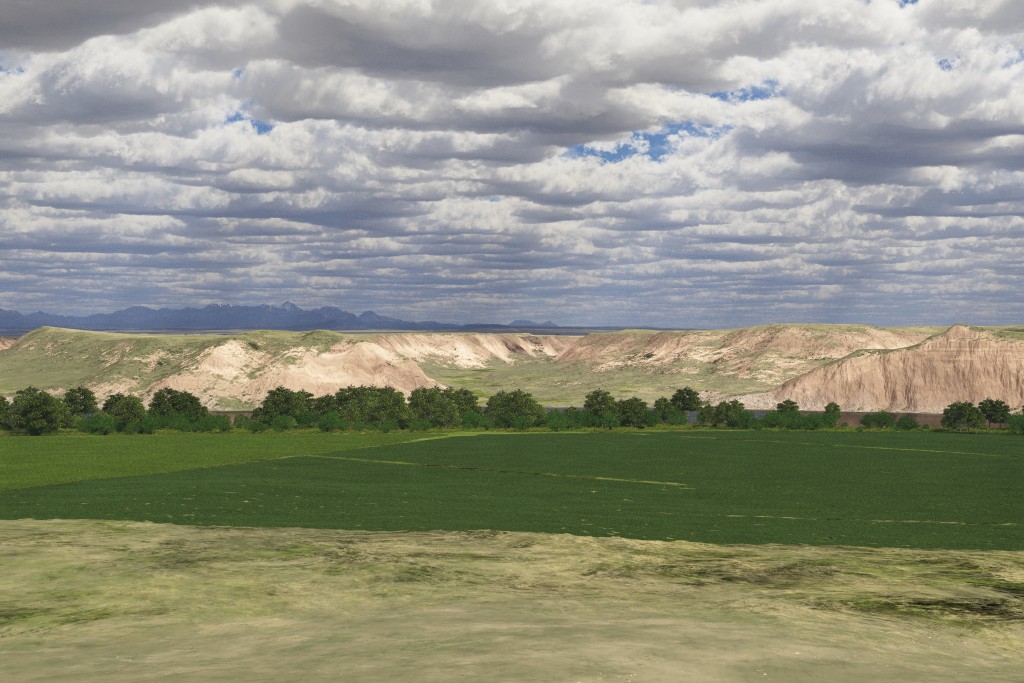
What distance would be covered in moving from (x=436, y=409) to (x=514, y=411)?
972 centimetres

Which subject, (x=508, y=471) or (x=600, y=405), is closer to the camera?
(x=508, y=471)

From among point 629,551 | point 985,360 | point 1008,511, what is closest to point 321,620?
point 629,551

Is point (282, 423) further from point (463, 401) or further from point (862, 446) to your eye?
point (862, 446)

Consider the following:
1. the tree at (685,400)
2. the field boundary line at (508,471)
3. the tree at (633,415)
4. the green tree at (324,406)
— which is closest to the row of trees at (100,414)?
the green tree at (324,406)

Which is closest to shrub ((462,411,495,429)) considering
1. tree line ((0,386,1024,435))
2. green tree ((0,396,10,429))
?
tree line ((0,386,1024,435))

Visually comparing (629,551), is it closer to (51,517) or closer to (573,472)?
(51,517)

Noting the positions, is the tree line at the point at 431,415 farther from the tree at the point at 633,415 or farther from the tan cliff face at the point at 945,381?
the tan cliff face at the point at 945,381

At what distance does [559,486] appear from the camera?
55969mm

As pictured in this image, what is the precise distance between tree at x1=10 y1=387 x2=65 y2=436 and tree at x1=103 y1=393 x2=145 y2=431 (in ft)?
19.8

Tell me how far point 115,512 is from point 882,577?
28.0 meters

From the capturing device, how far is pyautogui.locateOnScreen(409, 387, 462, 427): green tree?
125 m

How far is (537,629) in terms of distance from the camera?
18516mm

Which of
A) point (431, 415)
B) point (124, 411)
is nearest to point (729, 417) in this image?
point (431, 415)

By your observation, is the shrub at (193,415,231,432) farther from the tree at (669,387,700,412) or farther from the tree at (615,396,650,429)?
the tree at (669,387,700,412)
